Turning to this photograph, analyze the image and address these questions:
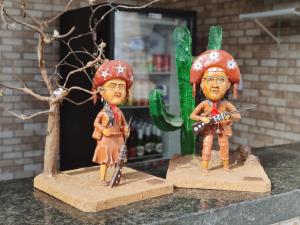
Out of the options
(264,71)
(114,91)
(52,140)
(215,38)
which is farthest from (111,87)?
(264,71)

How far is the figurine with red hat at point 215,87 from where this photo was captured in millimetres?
1381

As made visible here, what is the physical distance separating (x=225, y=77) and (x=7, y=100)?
1960 mm

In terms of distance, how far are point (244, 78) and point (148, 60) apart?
0.74 metres

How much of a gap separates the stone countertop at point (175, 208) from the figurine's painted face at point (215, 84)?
0.31 m

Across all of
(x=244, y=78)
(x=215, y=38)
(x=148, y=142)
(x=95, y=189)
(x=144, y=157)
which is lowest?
(x=144, y=157)

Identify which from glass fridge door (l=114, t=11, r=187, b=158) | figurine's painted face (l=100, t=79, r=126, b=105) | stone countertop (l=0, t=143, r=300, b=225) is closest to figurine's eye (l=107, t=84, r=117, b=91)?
figurine's painted face (l=100, t=79, r=126, b=105)

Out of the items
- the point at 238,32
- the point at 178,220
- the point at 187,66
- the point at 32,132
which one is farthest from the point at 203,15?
the point at 178,220

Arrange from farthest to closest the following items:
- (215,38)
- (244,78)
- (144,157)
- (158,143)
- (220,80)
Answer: (158,143)
(144,157)
(244,78)
(215,38)
(220,80)

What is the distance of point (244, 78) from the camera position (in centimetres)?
295

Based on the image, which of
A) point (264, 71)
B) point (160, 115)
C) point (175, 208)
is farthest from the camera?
point (264, 71)

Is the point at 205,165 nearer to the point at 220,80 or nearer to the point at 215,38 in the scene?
the point at 220,80

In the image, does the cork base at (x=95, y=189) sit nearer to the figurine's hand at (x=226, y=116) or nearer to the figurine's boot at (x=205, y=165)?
the figurine's boot at (x=205, y=165)

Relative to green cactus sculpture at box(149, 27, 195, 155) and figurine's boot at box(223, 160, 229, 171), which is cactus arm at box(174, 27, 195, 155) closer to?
green cactus sculpture at box(149, 27, 195, 155)

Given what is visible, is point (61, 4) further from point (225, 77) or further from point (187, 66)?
point (225, 77)
